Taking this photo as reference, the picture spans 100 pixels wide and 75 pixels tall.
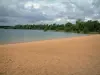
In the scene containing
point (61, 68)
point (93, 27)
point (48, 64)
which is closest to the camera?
point (61, 68)

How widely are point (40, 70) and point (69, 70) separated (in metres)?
1.06

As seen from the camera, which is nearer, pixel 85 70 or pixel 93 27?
pixel 85 70

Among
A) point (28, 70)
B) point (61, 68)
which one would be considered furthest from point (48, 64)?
point (28, 70)

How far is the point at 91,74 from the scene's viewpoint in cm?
615

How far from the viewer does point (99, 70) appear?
21.7ft

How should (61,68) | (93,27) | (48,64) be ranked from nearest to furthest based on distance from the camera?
1. (61,68)
2. (48,64)
3. (93,27)

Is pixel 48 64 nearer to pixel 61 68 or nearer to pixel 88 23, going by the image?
pixel 61 68

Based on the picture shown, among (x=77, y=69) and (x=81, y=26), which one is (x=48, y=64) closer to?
(x=77, y=69)

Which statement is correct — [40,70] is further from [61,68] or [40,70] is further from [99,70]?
[99,70]

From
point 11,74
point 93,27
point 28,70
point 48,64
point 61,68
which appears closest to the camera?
point 11,74

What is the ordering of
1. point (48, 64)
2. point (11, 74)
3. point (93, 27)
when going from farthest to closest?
point (93, 27)
point (48, 64)
point (11, 74)

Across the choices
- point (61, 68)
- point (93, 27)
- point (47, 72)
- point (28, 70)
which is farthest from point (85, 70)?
point (93, 27)

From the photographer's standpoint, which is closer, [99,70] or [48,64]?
[99,70]

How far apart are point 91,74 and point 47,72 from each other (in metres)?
1.47
